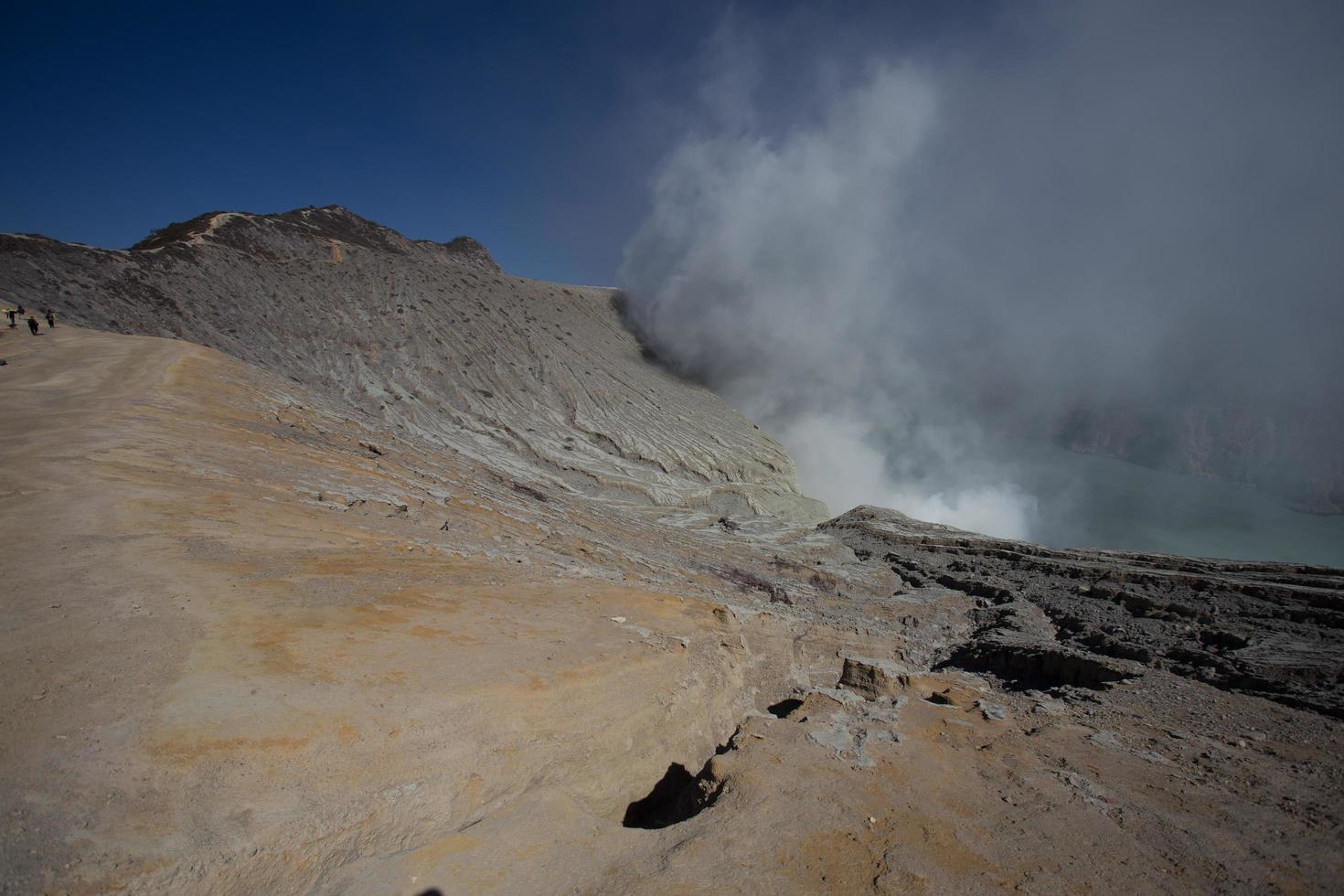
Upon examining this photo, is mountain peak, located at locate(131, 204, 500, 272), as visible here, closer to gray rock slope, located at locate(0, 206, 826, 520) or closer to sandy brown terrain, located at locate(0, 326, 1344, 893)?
gray rock slope, located at locate(0, 206, 826, 520)

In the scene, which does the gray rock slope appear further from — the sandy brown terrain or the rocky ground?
the sandy brown terrain

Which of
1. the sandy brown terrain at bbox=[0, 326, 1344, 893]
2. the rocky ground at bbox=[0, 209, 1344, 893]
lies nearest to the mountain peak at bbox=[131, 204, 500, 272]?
the rocky ground at bbox=[0, 209, 1344, 893]

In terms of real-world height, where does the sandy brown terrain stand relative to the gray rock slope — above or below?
below

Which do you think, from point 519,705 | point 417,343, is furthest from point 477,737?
point 417,343

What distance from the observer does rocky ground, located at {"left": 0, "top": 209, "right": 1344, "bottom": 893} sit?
4758 millimetres

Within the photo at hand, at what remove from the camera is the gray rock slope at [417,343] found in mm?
30422

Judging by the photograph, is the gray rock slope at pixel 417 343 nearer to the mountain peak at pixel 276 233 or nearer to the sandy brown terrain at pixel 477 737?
the mountain peak at pixel 276 233

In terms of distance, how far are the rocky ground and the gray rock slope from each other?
45.5 feet

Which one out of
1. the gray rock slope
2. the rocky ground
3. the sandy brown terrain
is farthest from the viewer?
the gray rock slope

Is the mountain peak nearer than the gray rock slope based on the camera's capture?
No

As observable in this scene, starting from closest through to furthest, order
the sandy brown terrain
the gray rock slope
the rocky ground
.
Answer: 1. the sandy brown terrain
2. the rocky ground
3. the gray rock slope

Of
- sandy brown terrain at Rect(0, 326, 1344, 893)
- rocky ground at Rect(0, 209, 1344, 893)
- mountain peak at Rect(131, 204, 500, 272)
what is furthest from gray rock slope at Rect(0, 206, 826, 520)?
sandy brown terrain at Rect(0, 326, 1344, 893)

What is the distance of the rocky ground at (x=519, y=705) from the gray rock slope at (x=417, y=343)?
45.5ft

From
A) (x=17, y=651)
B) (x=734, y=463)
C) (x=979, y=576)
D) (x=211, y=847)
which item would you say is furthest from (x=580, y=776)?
(x=734, y=463)
